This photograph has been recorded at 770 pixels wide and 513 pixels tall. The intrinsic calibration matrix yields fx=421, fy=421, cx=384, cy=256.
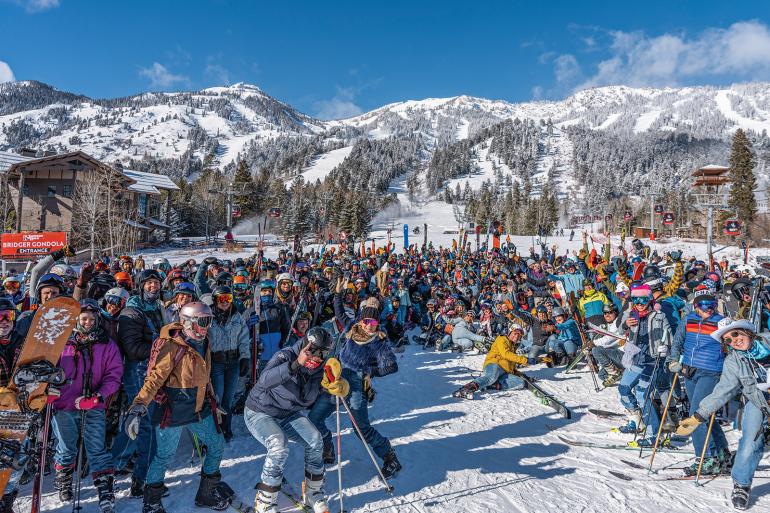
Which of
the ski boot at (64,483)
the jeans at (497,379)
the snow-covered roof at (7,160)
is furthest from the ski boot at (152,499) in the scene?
the snow-covered roof at (7,160)

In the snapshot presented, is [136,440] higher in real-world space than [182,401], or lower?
lower

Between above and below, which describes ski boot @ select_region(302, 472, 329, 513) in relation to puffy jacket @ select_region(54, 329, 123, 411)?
below

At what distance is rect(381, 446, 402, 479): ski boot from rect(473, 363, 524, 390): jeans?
333 centimetres

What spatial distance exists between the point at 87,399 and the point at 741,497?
586cm

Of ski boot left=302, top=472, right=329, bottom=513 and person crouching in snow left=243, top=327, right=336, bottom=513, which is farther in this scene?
ski boot left=302, top=472, right=329, bottom=513

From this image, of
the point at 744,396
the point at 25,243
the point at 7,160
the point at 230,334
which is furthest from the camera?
the point at 7,160

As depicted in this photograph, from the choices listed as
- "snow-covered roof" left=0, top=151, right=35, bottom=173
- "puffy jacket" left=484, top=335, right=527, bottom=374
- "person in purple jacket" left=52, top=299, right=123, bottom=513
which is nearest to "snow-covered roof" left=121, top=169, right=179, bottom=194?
"snow-covered roof" left=0, top=151, right=35, bottom=173

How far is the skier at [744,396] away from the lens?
389cm

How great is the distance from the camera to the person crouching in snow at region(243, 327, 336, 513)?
3.53 meters

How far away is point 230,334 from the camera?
4.73 metres

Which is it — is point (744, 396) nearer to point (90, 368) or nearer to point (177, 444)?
point (177, 444)

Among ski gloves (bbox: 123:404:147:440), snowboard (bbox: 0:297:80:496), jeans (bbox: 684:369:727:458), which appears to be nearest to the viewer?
snowboard (bbox: 0:297:80:496)

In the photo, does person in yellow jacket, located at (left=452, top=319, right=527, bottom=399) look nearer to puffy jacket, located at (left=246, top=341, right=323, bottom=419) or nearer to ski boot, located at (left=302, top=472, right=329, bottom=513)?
ski boot, located at (left=302, top=472, right=329, bottom=513)

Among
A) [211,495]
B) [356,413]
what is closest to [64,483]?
[211,495]
